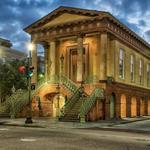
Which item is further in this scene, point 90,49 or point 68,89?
point 90,49

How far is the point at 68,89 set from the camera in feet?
113

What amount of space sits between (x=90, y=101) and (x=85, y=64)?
21.7 ft

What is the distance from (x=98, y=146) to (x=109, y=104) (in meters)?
20.8

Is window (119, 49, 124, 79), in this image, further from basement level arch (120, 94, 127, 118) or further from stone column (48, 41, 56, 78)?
stone column (48, 41, 56, 78)

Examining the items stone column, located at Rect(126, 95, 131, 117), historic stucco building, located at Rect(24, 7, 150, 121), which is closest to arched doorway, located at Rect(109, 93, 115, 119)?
historic stucco building, located at Rect(24, 7, 150, 121)

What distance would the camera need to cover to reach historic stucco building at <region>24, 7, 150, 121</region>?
110ft

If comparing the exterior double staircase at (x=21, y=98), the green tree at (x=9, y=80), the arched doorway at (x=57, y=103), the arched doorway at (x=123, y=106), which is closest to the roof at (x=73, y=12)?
the exterior double staircase at (x=21, y=98)

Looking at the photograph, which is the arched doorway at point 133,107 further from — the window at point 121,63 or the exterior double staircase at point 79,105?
the exterior double staircase at point 79,105

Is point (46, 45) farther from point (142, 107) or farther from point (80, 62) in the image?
point (142, 107)

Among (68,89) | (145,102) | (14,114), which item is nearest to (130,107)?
(145,102)

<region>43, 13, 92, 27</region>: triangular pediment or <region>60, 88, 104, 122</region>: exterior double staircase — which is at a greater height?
<region>43, 13, 92, 27</region>: triangular pediment

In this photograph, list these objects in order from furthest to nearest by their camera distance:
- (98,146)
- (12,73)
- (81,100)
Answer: (12,73), (81,100), (98,146)

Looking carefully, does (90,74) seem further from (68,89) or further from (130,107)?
(130,107)

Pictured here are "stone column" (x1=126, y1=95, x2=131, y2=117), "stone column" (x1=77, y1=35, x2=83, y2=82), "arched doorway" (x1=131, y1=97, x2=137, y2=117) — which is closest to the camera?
"stone column" (x1=77, y1=35, x2=83, y2=82)
